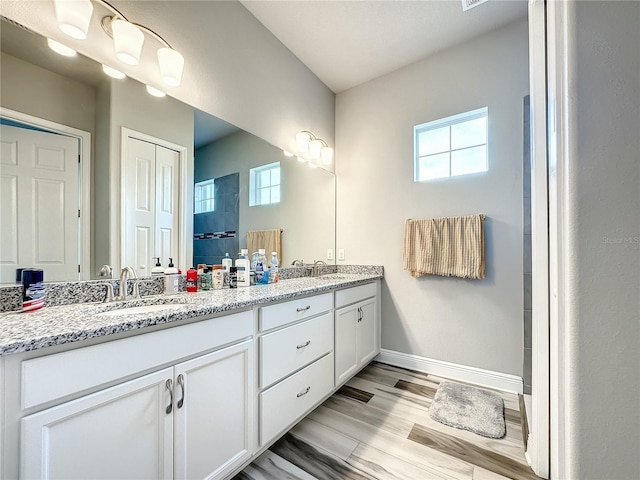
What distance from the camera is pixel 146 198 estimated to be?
4.76 feet

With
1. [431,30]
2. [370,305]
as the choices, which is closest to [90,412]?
[370,305]

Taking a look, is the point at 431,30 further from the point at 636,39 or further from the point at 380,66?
the point at 636,39

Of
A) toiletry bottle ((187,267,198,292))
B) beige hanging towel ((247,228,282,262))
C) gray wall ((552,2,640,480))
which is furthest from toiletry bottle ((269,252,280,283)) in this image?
gray wall ((552,2,640,480))

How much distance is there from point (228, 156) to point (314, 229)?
41.4 inches

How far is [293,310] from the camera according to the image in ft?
4.94

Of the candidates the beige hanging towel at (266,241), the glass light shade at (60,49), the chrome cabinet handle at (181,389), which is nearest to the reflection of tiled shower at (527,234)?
the beige hanging towel at (266,241)

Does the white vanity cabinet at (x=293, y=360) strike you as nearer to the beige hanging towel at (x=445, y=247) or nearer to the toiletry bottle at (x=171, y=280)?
the toiletry bottle at (x=171, y=280)

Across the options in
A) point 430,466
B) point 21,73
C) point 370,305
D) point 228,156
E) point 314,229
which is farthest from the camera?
point 314,229

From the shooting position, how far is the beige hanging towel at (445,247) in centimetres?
207

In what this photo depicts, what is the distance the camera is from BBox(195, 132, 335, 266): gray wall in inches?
72.5

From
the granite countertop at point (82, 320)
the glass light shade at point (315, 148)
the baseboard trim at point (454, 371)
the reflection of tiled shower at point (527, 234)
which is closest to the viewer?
the granite countertop at point (82, 320)

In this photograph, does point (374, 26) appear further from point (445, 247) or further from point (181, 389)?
point (181, 389)

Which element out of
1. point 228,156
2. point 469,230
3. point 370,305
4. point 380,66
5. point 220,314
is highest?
point 380,66

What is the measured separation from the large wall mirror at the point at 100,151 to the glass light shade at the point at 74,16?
0.35 ft
